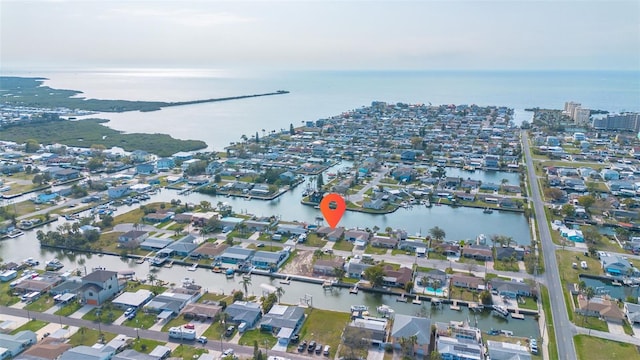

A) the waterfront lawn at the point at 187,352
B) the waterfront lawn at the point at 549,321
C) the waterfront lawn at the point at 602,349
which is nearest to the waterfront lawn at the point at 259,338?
the waterfront lawn at the point at 187,352

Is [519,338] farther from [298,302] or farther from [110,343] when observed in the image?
[110,343]

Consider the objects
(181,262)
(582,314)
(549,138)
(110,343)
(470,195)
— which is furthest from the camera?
(549,138)

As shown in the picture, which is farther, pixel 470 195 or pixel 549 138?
pixel 549 138

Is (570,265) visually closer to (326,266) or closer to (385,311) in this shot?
(385,311)

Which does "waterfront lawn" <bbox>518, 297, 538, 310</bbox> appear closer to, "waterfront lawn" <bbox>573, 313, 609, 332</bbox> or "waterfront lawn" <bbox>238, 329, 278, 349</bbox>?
"waterfront lawn" <bbox>573, 313, 609, 332</bbox>

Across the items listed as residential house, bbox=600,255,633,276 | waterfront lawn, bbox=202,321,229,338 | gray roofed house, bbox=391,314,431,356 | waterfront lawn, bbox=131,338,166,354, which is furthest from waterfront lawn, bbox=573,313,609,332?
waterfront lawn, bbox=131,338,166,354

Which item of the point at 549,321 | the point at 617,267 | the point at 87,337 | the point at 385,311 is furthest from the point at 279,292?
the point at 617,267

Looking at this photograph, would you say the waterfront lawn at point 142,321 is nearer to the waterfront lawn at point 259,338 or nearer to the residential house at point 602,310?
the waterfront lawn at point 259,338

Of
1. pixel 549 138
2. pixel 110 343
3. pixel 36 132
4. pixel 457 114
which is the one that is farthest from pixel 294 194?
pixel 457 114
